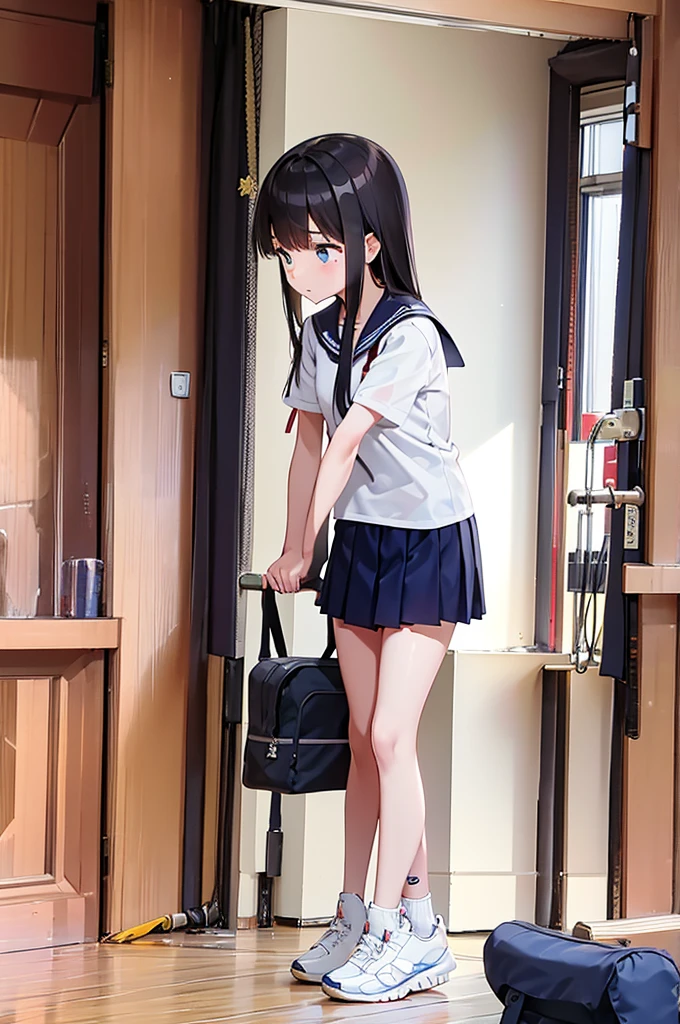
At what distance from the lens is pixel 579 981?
2.15 metres

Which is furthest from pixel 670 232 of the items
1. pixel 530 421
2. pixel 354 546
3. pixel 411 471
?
pixel 354 546

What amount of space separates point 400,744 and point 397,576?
0.37 meters

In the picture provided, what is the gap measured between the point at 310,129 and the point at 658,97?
2.64 ft

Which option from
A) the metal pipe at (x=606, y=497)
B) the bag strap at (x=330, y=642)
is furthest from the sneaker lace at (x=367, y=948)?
the metal pipe at (x=606, y=497)

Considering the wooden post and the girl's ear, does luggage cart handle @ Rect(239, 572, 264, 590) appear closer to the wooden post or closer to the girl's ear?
the girl's ear

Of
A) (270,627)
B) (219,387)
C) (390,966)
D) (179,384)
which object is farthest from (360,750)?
(179,384)

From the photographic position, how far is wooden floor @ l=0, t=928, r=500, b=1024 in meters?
2.42

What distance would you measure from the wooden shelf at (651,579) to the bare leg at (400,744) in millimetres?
469

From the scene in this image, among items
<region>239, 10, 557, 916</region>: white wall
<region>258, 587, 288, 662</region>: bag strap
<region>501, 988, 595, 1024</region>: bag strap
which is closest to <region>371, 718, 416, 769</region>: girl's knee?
<region>239, 10, 557, 916</region>: white wall

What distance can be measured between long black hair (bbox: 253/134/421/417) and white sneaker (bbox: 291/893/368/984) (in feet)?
3.50

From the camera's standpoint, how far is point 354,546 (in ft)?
8.48

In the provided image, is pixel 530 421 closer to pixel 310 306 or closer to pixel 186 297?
pixel 310 306

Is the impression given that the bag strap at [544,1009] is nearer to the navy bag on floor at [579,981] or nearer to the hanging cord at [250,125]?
the navy bag on floor at [579,981]

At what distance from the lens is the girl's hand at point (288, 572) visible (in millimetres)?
2660
